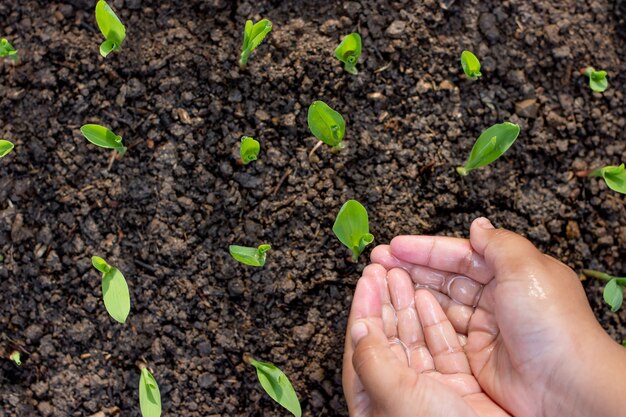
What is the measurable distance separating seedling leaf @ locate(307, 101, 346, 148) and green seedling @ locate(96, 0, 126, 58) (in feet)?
1.97

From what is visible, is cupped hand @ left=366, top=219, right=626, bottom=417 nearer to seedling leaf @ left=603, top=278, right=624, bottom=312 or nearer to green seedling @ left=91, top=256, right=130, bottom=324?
seedling leaf @ left=603, top=278, right=624, bottom=312

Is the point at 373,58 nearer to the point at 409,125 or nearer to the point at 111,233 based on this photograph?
the point at 409,125

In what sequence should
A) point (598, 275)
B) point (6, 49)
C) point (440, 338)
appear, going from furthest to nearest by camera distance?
point (598, 275) → point (6, 49) → point (440, 338)

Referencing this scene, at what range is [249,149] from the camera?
1837 millimetres

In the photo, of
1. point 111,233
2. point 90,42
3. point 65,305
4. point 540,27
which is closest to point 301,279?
point 111,233

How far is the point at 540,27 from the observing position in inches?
84.4

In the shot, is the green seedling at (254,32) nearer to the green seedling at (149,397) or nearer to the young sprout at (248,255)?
the young sprout at (248,255)

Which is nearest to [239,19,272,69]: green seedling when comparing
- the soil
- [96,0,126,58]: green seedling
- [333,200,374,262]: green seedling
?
the soil

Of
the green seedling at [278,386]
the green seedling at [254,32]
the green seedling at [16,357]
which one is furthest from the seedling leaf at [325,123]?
the green seedling at [16,357]

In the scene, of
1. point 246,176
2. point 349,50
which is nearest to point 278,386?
point 246,176

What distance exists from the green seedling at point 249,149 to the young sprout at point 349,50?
0.37m

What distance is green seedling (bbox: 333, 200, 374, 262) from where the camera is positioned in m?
1.73

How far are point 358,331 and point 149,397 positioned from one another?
Answer: 0.64m

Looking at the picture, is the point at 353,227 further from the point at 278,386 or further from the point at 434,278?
the point at 278,386
